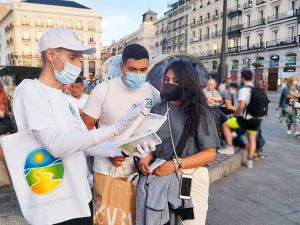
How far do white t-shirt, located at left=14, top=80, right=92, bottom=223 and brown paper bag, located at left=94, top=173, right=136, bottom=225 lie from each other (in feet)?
0.91

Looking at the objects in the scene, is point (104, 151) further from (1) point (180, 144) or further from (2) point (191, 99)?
(2) point (191, 99)

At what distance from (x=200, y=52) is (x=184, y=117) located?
182ft

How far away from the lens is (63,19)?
68.3 meters

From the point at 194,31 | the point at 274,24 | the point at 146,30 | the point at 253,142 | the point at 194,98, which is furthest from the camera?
the point at 146,30

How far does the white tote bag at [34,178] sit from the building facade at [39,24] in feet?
210

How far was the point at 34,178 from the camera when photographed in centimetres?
173

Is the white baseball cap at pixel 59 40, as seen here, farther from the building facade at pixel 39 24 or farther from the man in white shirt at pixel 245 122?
the building facade at pixel 39 24

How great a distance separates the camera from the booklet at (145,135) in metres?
1.81

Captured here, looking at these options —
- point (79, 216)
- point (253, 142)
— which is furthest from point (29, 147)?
point (253, 142)

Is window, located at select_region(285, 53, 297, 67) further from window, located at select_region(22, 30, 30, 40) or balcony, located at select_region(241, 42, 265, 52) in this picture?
window, located at select_region(22, 30, 30, 40)

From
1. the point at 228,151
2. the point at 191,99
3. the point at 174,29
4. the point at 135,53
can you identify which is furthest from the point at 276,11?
the point at 191,99

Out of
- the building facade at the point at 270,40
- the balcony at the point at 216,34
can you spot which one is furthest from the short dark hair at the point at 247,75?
the balcony at the point at 216,34

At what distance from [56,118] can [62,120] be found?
43 millimetres

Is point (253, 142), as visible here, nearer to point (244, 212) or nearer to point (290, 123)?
point (244, 212)
